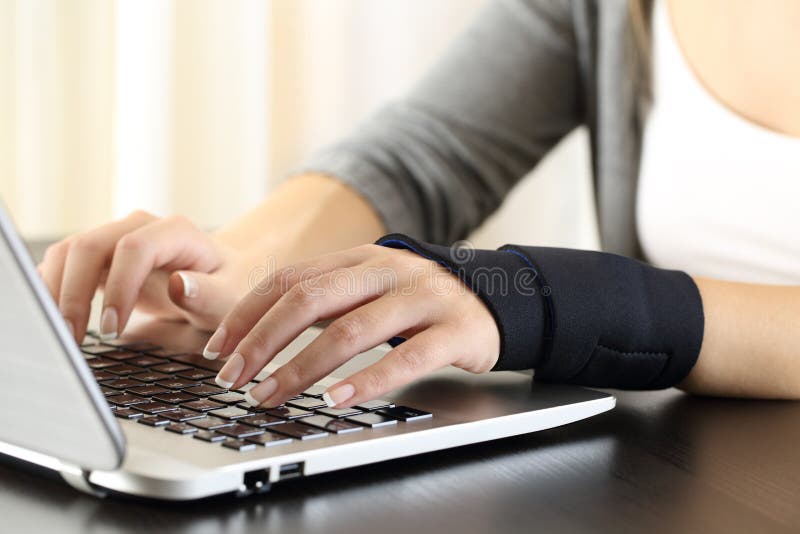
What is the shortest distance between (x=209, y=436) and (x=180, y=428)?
0.06ft

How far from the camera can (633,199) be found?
1022mm

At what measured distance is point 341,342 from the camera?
460 millimetres

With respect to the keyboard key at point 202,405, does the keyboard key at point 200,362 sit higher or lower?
lower

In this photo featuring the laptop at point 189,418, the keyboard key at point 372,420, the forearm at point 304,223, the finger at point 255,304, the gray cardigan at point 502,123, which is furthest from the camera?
the gray cardigan at point 502,123

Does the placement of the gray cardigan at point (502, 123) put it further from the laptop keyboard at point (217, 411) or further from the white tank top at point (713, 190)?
the laptop keyboard at point (217, 411)

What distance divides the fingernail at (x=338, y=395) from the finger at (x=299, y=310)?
0.18ft

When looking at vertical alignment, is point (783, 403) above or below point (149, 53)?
below

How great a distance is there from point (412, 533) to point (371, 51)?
156 centimetres

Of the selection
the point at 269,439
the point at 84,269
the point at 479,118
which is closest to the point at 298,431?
the point at 269,439

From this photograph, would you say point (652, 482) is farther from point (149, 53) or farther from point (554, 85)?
point (149, 53)

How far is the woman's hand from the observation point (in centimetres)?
44

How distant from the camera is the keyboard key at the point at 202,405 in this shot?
420 millimetres

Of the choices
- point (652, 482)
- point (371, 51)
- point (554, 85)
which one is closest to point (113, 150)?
point (371, 51)

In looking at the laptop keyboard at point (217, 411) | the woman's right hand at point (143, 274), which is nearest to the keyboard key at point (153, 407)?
the laptop keyboard at point (217, 411)
